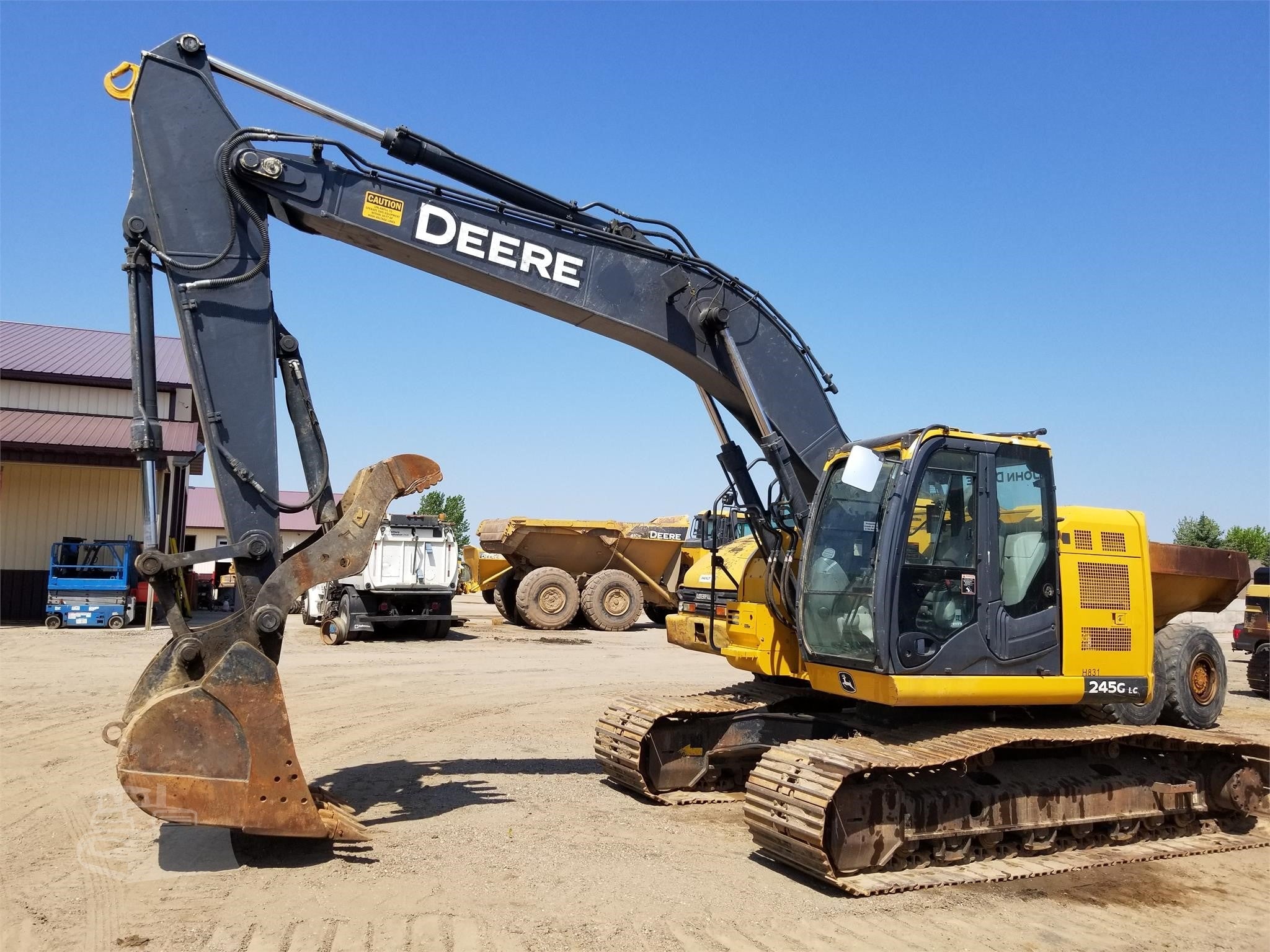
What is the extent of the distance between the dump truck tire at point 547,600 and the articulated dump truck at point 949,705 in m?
16.3

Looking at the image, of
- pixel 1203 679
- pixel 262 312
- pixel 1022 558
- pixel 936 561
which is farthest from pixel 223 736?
pixel 1203 679

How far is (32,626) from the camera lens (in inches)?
876

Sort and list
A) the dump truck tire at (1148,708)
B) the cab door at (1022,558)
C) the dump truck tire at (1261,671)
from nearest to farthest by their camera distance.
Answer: the cab door at (1022,558), the dump truck tire at (1148,708), the dump truck tire at (1261,671)

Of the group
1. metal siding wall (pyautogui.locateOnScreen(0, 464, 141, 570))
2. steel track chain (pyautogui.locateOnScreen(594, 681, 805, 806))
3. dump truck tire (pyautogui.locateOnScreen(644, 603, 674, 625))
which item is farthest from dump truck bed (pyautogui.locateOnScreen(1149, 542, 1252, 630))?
metal siding wall (pyautogui.locateOnScreen(0, 464, 141, 570))

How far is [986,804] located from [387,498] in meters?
4.51

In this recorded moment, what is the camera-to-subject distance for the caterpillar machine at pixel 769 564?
21.0 feet

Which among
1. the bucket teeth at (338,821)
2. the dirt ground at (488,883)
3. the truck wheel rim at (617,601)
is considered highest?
the truck wheel rim at (617,601)

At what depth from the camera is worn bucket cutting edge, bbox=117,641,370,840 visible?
5.92 m

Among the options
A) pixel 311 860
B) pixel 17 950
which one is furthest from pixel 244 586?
pixel 17 950

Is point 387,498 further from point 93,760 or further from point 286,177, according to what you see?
point 93,760

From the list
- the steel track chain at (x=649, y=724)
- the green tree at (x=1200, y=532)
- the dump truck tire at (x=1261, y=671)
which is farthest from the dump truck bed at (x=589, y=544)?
the green tree at (x=1200, y=532)

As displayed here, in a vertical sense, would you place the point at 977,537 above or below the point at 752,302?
below

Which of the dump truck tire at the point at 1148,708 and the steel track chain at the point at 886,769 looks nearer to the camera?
the steel track chain at the point at 886,769

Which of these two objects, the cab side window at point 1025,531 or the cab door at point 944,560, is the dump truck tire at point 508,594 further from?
the cab door at point 944,560
